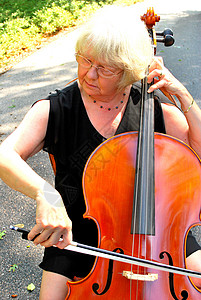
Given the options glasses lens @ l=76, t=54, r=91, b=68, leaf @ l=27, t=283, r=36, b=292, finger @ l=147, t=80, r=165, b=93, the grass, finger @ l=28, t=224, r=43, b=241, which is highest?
glasses lens @ l=76, t=54, r=91, b=68

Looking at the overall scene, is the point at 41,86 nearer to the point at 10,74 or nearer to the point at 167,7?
the point at 10,74

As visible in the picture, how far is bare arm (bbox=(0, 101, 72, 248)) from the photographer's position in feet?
3.31

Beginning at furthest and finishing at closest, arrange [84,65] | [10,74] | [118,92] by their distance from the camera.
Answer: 1. [10,74]
2. [118,92]
3. [84,65]

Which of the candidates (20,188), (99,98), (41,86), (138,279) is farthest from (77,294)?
(41,86)

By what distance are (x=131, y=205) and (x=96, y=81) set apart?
1.82 ft

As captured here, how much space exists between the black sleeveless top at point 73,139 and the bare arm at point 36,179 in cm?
7

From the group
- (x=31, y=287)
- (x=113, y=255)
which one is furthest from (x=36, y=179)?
(x=31, y=287)

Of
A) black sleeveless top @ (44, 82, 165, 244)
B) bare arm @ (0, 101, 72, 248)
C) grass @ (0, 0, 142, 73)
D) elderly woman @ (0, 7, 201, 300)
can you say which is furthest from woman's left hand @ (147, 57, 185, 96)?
grass @ (0, 0, 142, 73)

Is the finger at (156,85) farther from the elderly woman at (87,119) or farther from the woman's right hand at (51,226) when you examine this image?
the woman's right hand at (51,226)

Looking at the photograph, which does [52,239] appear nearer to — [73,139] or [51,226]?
[51,226]

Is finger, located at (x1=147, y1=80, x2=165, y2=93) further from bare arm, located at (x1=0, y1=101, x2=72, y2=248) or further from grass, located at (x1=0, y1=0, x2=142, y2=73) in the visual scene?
grass, located at (x1=0, y1=0, x2=142, y2=73)

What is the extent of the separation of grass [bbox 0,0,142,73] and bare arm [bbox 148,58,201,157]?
4.17m

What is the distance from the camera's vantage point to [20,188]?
3.84 ft

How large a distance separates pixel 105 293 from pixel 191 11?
32.9ft
